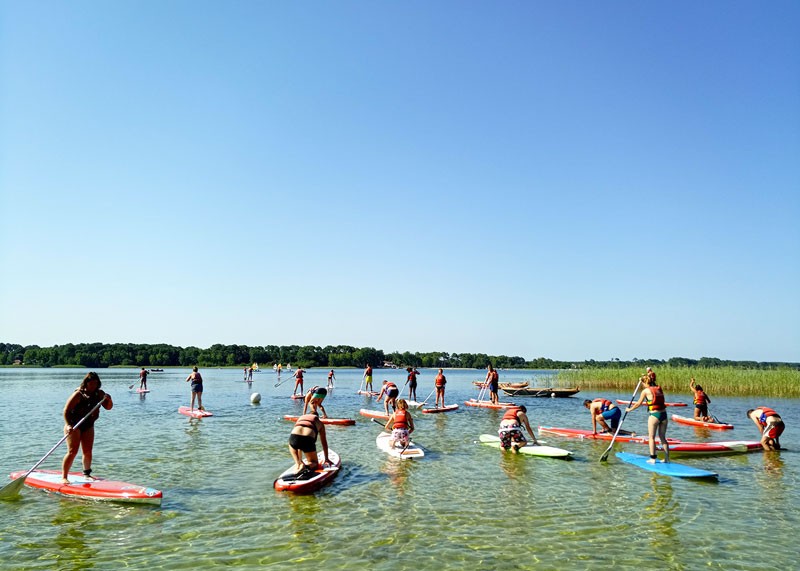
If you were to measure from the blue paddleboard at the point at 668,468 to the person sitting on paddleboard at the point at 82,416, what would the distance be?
12.5 m

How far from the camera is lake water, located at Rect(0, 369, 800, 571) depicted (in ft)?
24.1

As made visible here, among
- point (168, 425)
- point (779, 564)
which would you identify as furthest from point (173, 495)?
point (168, 425)

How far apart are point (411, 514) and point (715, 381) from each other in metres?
37.7

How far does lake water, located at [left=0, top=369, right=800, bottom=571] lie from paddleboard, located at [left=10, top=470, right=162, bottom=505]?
20 centimetres

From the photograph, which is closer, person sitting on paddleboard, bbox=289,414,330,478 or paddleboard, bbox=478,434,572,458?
person sitting on paddleboard, bbox=289,414,330,478

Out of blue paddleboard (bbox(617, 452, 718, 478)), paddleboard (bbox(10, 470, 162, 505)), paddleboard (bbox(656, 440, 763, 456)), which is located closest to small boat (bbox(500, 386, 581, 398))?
paddleboard (bbox(656, 440, 763, 456))

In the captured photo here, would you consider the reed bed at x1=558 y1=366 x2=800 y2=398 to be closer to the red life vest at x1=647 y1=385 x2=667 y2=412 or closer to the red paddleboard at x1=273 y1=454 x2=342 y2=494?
the red life vest at x1=647 y1=385 x2=667 y2=412

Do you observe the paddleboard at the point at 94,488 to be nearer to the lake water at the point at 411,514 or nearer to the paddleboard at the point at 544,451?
the lake water at the point at 411,514

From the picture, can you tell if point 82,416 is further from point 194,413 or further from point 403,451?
point 194,413

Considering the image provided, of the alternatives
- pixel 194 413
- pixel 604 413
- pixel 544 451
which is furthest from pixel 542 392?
pixel 544 451

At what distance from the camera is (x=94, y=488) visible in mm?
9891

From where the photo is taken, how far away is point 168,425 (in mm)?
21031

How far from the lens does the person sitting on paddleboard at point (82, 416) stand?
1016 cm

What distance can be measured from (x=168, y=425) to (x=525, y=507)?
16.3 m
